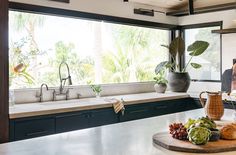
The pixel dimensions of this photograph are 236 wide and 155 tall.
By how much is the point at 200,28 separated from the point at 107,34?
186cm

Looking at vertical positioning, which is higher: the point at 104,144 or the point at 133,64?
the point at 133,64

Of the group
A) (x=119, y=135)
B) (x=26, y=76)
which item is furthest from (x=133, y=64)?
(x=119, y=135)

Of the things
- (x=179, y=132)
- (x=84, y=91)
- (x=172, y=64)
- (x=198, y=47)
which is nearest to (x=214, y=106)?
(x=179, y=132)

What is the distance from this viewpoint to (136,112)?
154 inches

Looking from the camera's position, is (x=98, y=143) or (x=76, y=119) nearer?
(x=98, y=143)

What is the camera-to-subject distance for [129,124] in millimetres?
2273

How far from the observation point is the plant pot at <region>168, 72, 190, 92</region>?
493 centimetres

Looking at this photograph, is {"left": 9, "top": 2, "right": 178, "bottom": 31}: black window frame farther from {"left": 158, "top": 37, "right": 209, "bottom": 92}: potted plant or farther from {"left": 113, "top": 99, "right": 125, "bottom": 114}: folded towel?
{"left": 113, "top": 99, "right": 125, "bottom": 114}: folded towel

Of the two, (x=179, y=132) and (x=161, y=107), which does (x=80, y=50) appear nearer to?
(x=161, y=107)

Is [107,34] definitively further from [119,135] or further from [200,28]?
[119,135]

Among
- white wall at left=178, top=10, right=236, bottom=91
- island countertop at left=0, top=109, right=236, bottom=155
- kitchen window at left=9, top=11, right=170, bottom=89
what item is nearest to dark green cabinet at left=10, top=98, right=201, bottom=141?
kitchen window at left=9, top=11, right=170, bottom=89

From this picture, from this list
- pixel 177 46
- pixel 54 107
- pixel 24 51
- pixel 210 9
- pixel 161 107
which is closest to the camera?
pixel 54 107

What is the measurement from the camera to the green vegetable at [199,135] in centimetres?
154

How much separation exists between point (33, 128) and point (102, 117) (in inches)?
35.0
